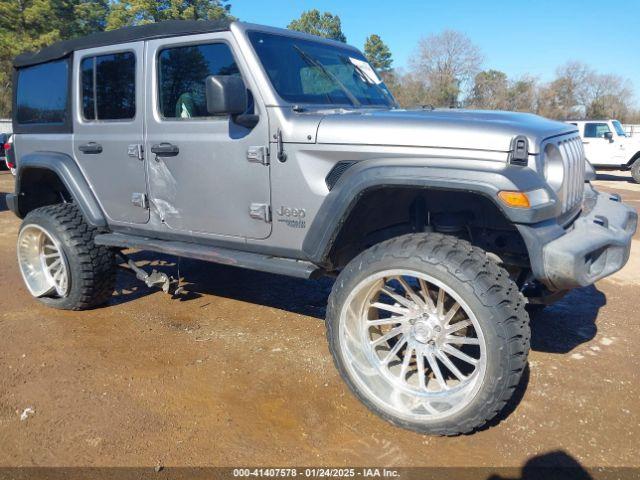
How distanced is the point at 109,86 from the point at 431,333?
2.89 metres

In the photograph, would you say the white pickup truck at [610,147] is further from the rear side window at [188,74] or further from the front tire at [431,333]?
the rear side window at [188,74]

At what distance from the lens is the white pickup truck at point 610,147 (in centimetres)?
1477

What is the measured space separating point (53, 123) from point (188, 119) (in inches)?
62.5

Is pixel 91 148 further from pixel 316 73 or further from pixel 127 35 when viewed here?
pixel 316 73

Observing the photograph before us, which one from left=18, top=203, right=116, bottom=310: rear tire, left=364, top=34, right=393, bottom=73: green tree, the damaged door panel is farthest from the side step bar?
left=364, top=34, right=393, bottom=73: green tree

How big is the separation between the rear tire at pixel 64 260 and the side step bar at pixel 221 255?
0.23 m

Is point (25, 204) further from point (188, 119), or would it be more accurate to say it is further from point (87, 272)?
point (188, 119)

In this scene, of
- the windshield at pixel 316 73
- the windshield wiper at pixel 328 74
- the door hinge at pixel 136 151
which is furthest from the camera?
the door hinge at pixel 136 151

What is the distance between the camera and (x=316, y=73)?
11.4 feet

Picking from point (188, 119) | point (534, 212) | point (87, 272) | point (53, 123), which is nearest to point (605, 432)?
point (534, 212)

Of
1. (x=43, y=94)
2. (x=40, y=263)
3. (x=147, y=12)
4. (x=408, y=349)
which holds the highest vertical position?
(x=147, y=12)

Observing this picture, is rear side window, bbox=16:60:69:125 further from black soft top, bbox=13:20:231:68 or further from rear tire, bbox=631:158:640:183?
rear tire, bbox=631:158:640:183

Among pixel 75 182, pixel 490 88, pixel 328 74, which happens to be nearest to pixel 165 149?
pixel 75 182

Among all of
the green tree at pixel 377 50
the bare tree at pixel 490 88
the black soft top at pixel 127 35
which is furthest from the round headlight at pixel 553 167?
the green tree at pixel 377 50
